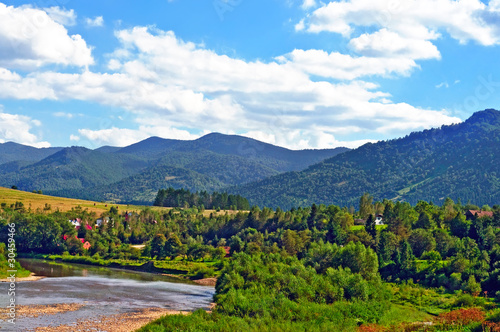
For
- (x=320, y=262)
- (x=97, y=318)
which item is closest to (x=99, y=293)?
(x=97, y=318)

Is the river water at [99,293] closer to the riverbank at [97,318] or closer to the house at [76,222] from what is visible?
the riverbank at [97,318]

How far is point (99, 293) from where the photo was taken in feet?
309

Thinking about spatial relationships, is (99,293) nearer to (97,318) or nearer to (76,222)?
(97,318)

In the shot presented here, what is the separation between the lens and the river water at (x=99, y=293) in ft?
251

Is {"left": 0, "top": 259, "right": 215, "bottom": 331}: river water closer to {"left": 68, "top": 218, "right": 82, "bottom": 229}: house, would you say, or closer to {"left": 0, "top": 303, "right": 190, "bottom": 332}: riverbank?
{"left": 0, "top": 303, "right": 190, "bottom": 332}: riverbank

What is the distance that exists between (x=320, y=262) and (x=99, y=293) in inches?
1754

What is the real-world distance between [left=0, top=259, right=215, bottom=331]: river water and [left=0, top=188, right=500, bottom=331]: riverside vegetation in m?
Answer: 9.17

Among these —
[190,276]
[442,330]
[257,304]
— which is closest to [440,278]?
[442,330]

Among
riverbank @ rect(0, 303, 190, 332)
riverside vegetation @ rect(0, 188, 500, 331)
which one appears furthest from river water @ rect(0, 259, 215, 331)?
riverside vegetation @ rect(0, 188, 500, 331)

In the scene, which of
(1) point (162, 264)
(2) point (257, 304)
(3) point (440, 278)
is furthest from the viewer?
(1) point (162, 264)

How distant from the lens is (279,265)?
312ft

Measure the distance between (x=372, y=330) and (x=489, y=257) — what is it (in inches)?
2106

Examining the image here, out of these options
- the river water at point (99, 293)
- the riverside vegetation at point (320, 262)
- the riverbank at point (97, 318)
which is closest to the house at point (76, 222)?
the riverside vegetation at point (320, 262)

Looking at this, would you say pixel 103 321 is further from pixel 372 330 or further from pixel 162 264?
pixel 162 264
